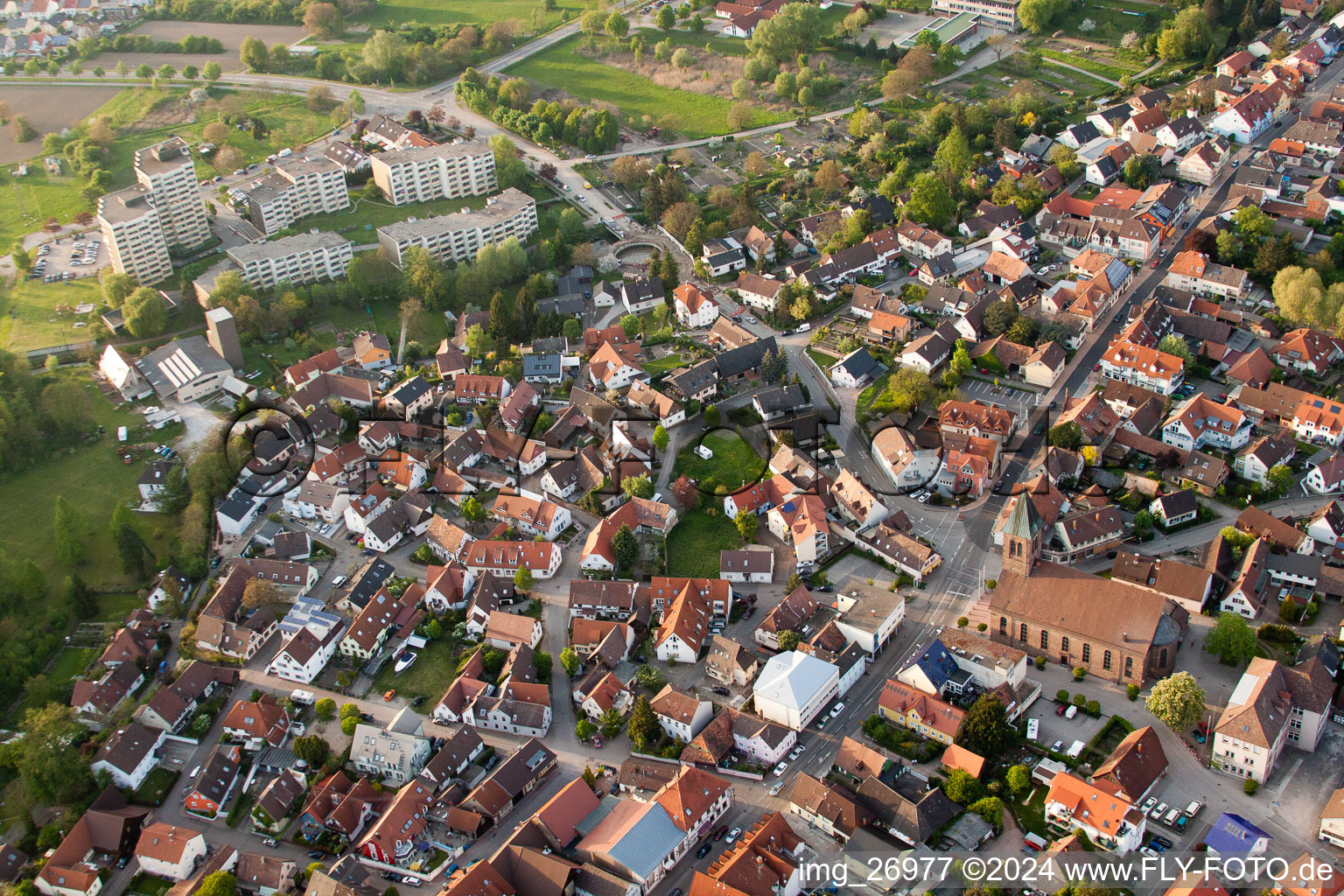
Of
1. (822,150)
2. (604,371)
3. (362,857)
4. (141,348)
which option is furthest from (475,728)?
(822,150)

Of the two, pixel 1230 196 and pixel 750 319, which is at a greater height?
pixel 1230 196

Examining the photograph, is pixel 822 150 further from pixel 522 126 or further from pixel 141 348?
pixel 141 348

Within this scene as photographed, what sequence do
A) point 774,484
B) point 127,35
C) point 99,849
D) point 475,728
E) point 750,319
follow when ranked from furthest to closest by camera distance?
point 127,35, point 750,319, point 774,484, point 475,728, point 99,849

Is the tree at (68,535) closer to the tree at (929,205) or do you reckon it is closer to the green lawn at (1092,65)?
the tree at (929,205)

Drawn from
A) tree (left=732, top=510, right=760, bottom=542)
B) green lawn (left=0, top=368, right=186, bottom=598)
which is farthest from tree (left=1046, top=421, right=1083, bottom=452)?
green lawn (left=0, top=368, right=186, bottom=598)

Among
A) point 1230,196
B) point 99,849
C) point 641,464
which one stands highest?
point 1230,196

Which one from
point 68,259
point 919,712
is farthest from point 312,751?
point 68,259

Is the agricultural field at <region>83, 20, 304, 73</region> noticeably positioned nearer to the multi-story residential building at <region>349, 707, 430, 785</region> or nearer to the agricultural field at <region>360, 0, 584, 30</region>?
the agricultural field at <region>360, 0, 584, 30</region>

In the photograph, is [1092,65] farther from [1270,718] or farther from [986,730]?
[986,730]
